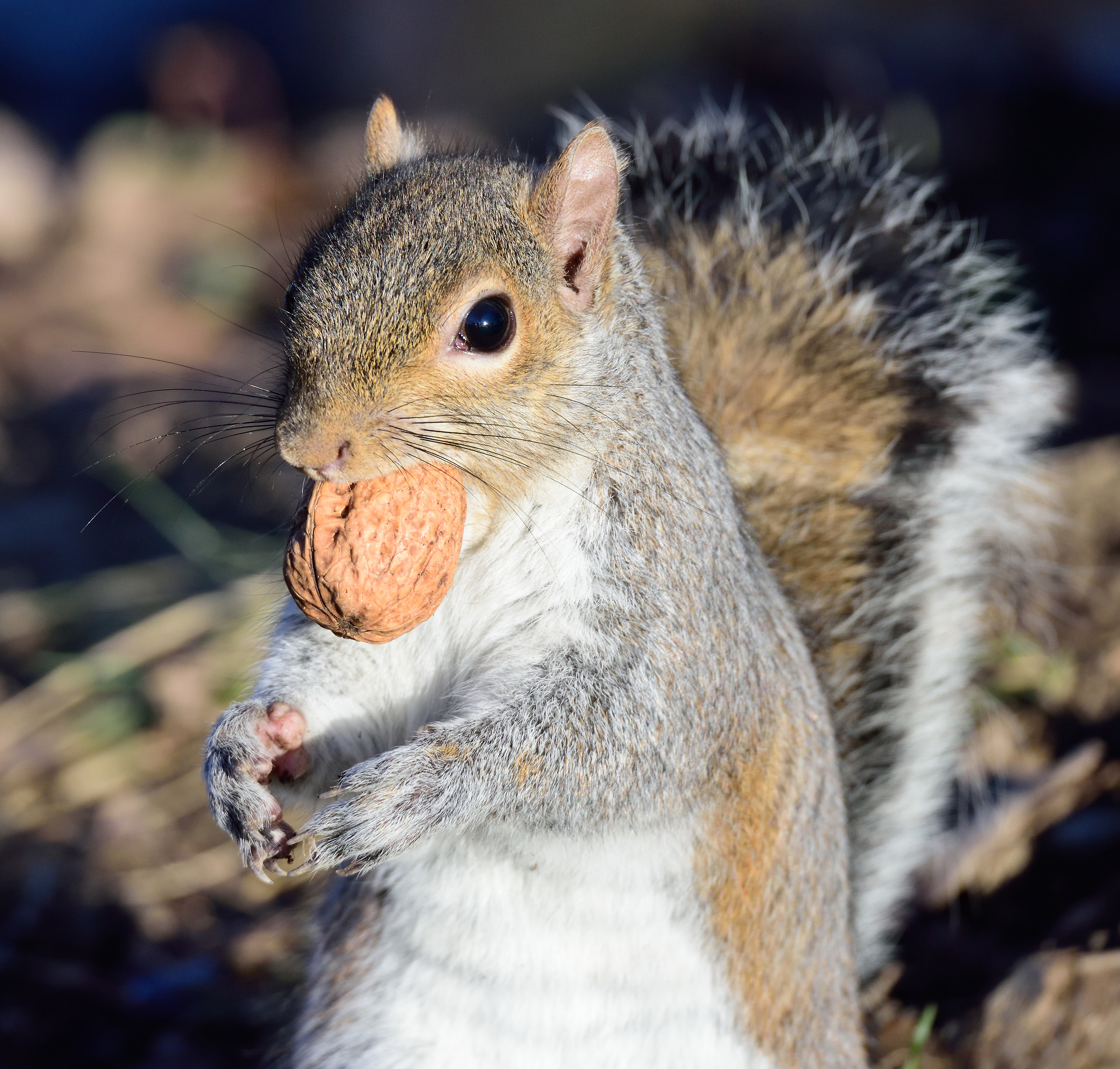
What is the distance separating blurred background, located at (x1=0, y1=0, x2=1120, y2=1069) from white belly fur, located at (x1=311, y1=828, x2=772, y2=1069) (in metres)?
0.34

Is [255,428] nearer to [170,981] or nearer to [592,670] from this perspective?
[592,670]

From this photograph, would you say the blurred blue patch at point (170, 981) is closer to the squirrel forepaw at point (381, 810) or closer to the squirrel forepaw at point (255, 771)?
the squirrel forepaw at point (255, 771)

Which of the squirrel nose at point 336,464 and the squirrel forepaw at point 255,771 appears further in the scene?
the squirrel forepaw at point 255,771

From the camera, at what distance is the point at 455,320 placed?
121cm

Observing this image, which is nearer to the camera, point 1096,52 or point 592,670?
point 592,670

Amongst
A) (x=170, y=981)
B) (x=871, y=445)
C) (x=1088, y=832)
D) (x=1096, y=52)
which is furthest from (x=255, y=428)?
(x=1096, y=52)

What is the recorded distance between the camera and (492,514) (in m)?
1.33

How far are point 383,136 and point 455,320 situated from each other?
0.44 m

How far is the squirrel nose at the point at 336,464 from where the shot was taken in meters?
1.16

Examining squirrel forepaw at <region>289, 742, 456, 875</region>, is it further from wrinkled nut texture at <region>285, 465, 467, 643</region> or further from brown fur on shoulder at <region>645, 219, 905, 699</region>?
brown fur on shoulder at <region>645, 219, 905, 699</region>

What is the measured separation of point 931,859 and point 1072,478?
0.87 m

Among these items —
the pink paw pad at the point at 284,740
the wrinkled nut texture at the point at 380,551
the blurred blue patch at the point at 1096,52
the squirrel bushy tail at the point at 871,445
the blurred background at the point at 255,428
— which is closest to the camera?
the wrinkled nut texture at the point at 380,551

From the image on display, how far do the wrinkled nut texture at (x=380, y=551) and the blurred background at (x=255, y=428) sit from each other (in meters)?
0.12

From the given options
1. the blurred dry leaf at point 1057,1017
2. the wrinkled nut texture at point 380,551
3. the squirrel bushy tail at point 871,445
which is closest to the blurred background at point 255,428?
the blurred dry leaf at point 1057,1017
